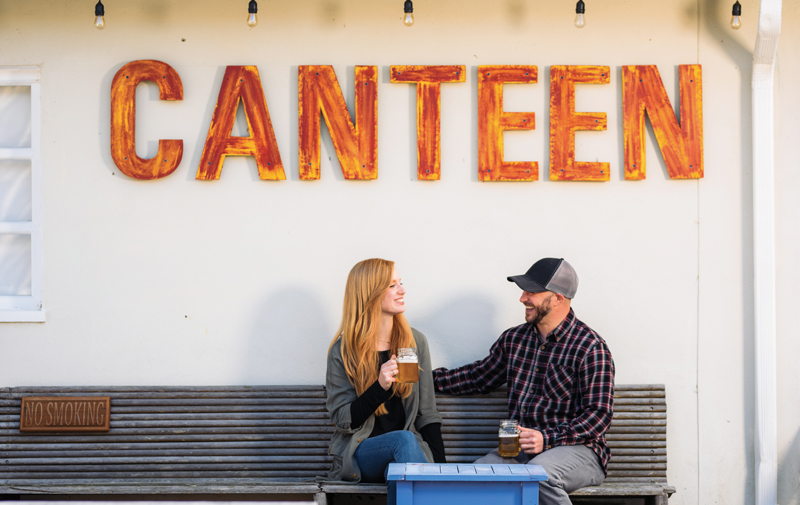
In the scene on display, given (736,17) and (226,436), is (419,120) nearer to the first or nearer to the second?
(736,17)

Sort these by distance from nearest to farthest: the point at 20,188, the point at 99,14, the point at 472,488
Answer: the point at 472,488, the point at 99,14, the point at 20,188

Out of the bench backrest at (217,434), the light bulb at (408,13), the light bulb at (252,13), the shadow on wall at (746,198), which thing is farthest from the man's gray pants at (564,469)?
the light bulb at (252,13)

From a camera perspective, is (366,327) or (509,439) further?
(366,327)

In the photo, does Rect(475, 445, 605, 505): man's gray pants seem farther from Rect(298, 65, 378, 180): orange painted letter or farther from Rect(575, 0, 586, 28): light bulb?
Rect(575, 0, 586, 28): light bulb

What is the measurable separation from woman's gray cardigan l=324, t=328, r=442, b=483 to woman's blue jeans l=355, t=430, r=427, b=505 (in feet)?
0.15

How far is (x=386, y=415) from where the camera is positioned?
142 inches

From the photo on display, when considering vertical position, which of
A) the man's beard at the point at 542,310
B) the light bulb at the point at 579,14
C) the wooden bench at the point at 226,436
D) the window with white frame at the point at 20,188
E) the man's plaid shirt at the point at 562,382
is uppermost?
the light bulb at the point at 579,14

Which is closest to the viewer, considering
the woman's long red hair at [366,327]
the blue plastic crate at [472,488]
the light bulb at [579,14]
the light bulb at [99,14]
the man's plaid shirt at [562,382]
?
the blue plastic crate at [472,488]

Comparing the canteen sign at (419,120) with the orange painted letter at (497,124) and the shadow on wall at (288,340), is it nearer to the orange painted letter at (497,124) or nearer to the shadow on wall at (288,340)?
the orange painted letter at (497,124)

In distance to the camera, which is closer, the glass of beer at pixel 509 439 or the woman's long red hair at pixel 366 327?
the glass of beer at pixel 509 439

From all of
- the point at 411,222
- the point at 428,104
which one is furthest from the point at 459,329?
the point at 428,104

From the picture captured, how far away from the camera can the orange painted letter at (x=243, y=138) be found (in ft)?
13.5

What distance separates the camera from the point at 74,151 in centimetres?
420

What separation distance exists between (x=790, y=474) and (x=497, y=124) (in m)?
2.72
